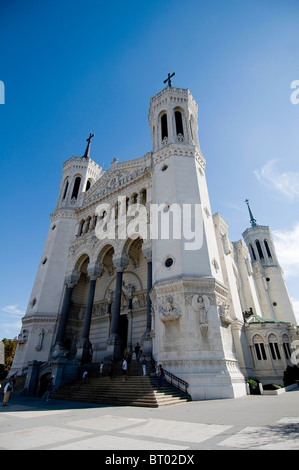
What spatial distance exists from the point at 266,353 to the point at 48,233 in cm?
A: 2513

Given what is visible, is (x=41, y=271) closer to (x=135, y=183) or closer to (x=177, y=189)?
(x=135, y=183)

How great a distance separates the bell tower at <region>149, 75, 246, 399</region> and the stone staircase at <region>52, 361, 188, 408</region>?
1497 millimetres

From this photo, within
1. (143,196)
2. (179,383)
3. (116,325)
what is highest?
(143,196)

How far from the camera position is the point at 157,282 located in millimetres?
16359

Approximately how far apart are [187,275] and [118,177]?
1606 centimetres

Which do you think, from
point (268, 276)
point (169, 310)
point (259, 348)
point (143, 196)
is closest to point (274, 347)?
point (259, 348)

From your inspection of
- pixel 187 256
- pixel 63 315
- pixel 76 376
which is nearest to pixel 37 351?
pixel 63 315

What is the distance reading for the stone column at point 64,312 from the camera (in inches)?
818

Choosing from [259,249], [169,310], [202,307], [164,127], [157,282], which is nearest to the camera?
[202,307]

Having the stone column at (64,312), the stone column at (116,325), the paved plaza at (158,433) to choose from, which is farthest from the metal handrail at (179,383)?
the stone column at (64,312)

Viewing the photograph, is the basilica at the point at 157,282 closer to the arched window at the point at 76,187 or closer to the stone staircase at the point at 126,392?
the arched window at the point at 76,187

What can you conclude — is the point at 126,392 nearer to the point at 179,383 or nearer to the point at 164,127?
the point at 179,383

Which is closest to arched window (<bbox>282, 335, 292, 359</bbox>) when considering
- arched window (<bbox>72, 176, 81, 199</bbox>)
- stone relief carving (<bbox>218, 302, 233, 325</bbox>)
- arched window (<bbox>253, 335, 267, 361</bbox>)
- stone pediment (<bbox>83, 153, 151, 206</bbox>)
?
arched window (<bbox>253, 335, 267, 361</bbox>)
